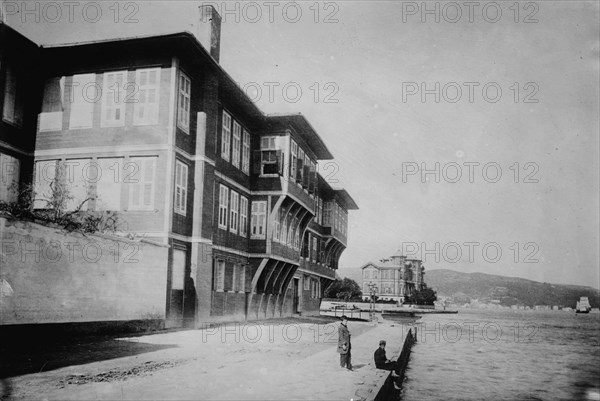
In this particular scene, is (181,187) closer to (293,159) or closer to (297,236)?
(293,159)

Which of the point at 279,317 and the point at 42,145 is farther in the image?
the point at 279,317

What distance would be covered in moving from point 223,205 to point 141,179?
5729mm

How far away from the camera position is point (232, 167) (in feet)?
85.4

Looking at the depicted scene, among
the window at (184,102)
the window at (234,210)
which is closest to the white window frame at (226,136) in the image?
the window at (234,210)

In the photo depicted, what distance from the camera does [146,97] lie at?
66.3 ft

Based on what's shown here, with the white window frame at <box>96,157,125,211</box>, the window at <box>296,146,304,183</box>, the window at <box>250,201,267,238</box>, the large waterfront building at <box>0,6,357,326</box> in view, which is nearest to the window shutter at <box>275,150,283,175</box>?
the window at <box>250,201,267,238</box>

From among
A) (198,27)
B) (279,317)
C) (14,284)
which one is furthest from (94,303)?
(279,317)

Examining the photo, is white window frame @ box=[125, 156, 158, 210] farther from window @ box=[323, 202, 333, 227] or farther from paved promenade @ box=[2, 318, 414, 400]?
window @ box=[323, 202, 333, 227]

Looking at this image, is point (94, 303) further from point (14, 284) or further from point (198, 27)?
point (198, 27)

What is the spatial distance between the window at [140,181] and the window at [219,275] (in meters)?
5.84

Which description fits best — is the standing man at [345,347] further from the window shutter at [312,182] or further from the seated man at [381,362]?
the window shutter at [312,182]

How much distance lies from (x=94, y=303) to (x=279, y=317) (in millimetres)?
18881

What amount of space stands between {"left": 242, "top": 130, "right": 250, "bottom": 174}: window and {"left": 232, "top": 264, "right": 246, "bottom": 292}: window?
494 centimetres

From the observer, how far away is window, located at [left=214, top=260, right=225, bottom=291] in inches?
969
